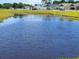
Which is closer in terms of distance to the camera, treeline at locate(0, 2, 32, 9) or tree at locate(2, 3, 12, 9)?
tree at locate(2, 3, 12, 9)

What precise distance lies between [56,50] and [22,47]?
2.10 m

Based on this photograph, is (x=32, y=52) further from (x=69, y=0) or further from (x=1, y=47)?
(x=69, y=0)

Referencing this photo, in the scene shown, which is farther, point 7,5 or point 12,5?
point 12,5

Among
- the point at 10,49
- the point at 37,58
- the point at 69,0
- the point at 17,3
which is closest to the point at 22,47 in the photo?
the point at 10,49

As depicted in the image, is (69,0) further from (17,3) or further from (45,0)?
(17,3)

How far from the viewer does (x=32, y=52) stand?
558 inches

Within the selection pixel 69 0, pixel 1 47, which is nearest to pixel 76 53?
pixel 1 47

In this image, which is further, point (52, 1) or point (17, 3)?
point (52, 1)

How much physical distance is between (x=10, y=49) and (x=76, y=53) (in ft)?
12.0

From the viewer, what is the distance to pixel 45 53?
1392cm

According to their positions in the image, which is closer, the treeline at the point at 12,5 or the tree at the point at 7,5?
the tree at the point at 7,5

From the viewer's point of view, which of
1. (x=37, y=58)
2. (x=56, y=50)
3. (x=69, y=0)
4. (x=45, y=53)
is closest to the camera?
(x=37, y=58)

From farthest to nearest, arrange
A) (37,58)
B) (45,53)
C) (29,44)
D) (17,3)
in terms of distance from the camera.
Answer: (17,3), (29,44), (45,53), (37,58)

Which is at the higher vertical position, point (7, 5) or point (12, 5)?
point (7, 5)
